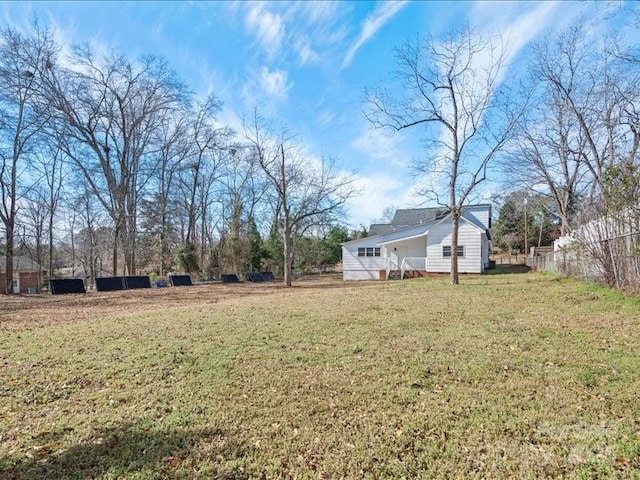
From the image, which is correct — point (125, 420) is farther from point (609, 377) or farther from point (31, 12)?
point (31, 12)

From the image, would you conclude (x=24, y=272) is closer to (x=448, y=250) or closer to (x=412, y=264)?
(x=412, y=264)

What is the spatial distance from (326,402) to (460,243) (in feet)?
67.5

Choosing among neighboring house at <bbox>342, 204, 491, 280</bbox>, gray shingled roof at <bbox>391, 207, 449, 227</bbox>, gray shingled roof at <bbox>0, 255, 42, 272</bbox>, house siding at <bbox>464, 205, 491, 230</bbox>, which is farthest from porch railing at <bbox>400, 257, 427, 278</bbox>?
gray shingled roof at <bbox>0, 255, 42, 272</bbox>

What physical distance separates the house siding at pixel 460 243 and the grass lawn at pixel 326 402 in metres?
15.8

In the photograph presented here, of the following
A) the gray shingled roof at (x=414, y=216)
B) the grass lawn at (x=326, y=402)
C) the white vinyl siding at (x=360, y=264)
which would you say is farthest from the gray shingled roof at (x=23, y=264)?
the grass lawn at (x=326, y=402)

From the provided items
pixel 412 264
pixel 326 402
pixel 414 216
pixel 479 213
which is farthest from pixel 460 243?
pixel 326 402

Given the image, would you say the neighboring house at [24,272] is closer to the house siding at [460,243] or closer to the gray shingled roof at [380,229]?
the gray shingled roof at [380,229]

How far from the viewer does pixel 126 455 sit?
2529mm

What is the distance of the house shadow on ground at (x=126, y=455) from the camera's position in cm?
234

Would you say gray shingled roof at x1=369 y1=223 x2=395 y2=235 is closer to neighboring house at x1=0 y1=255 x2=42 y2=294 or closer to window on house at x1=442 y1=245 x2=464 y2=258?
window on house at x1=442 y1=245 x2=464 y2=258

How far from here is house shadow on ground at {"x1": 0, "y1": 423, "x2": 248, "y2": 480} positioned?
7.67 feet

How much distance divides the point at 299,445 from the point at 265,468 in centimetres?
34

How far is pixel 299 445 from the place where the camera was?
2.64 meters

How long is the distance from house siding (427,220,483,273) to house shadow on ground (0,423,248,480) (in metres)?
21.2
